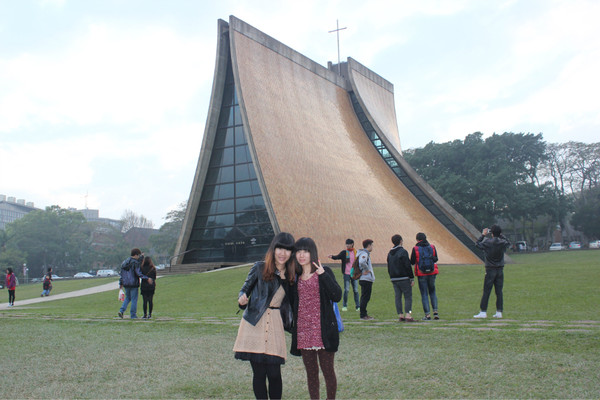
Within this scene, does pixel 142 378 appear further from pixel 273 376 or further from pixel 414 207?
pixel 414 207

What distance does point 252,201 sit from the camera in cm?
2248

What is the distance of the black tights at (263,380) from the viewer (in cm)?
350

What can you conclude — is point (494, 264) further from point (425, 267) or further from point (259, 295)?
point (259, 295)

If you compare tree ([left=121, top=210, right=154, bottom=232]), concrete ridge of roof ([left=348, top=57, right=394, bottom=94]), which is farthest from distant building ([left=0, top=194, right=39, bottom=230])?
concrete ridge of roof ([left=348, top=57, right=394, bottom=94])

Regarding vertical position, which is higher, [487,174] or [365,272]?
[487,174]

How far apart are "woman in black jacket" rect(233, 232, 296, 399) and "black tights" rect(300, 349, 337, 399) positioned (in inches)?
8.4

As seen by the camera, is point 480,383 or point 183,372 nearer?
point 480,383

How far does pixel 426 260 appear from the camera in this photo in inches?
313

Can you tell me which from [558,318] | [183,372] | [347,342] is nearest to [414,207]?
[558,318]

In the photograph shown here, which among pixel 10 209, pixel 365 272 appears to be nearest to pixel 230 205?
pixel 365 272

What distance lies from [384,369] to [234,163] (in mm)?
19359

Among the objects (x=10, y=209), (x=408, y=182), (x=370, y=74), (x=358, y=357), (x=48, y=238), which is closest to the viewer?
(x=358, y=357)

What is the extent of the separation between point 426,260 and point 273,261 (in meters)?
4.79

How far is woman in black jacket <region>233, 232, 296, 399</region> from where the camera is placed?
11.5ft
